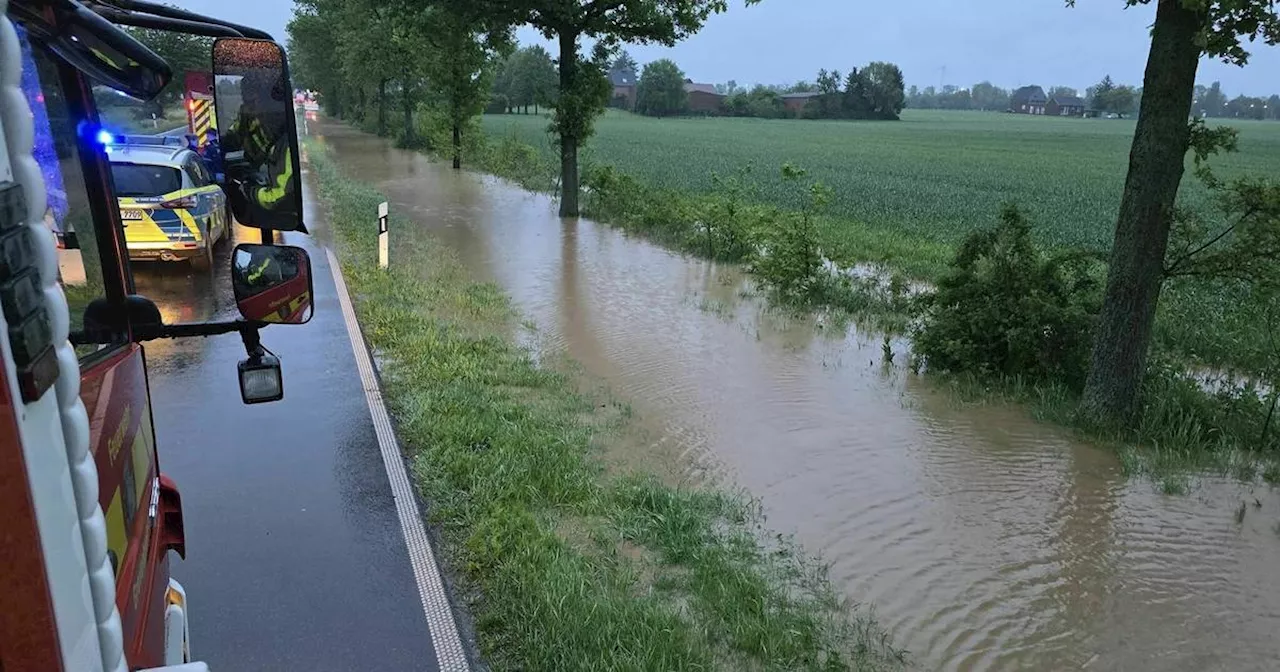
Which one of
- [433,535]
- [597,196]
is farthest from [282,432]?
[597,196]

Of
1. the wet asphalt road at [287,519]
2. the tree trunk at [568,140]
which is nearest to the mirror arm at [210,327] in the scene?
the wet asphalt road at [287,519]

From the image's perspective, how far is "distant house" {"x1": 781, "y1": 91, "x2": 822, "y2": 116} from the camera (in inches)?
4070

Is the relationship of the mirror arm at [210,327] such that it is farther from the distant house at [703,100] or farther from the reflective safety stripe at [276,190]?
the distant house at [703,100]

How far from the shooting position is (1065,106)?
125750mm

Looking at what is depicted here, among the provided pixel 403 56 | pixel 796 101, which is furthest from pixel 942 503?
pixel 796 101

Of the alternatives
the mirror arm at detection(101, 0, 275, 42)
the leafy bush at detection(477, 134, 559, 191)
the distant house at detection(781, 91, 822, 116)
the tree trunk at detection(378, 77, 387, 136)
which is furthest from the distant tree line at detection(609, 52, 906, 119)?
the mirror arm at detection(101, 0, 275, 42)

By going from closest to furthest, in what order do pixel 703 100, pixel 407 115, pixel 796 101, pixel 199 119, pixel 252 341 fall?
pixel 252 341
pixel 199 119
pixel 407 115
pixel 796 101
pixel 703 100

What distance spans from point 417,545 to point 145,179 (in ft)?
26.9

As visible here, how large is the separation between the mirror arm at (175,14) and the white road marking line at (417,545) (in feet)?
8.93

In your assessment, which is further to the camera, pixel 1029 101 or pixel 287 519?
pixel 1029 101

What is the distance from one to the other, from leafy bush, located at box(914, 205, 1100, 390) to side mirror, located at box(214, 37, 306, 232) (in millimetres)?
7631

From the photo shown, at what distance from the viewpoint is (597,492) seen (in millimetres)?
5723

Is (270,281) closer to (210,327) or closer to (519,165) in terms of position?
(210,327)

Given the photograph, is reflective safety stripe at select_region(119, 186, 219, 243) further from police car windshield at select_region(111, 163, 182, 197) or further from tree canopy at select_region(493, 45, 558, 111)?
tree canopy at select_region(493, 45, 558, 111)
